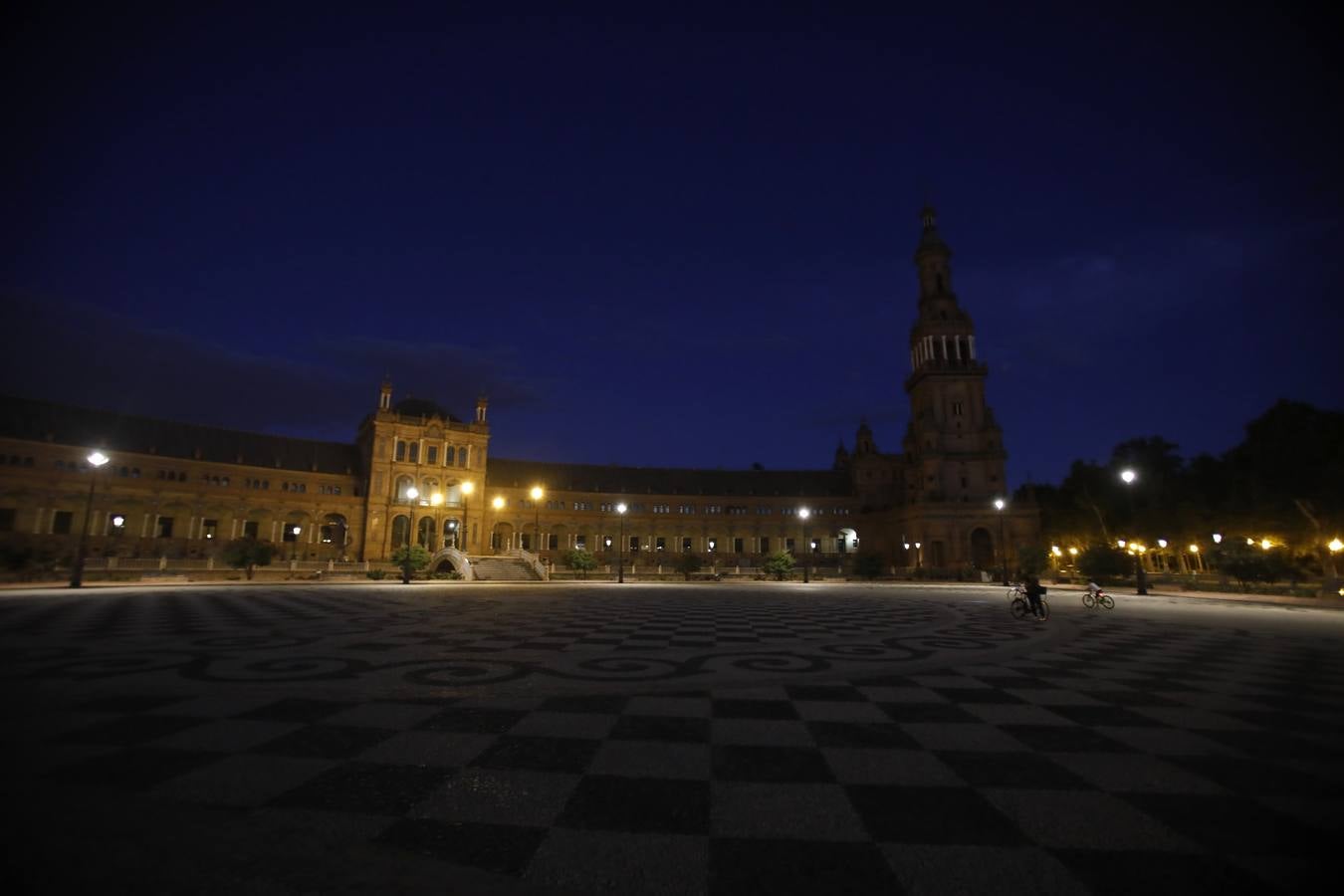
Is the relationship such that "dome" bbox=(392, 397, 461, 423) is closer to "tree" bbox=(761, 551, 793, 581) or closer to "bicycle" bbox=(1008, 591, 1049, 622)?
"tree" bbox=(761, 551, 793, 581)

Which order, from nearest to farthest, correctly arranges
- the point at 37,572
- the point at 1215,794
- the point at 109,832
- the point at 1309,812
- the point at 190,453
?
the point at 109,832 → the point at 1309,812 → the point at 1215,794 → the point at 37,572 → the point at 190,453

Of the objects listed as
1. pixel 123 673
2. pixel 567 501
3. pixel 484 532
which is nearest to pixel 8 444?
pixel 484 532

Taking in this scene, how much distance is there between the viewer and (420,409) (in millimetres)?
73875

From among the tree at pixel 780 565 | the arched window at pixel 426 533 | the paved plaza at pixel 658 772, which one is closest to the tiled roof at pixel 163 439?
the arched window at pixel 426 533

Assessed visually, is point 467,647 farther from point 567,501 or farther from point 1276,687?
point 567,501

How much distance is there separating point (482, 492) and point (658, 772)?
7325cm

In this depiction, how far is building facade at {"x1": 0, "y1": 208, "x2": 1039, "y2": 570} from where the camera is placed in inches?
2158

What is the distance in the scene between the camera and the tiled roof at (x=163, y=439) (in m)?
54.5

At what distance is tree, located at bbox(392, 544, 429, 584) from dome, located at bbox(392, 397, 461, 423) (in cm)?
3389

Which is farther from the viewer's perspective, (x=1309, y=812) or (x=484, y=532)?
(x=484, y=532)

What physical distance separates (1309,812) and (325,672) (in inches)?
359

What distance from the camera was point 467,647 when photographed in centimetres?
977

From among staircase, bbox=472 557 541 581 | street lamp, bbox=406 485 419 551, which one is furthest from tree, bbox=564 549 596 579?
street lamp, bbox=406 485 419 551

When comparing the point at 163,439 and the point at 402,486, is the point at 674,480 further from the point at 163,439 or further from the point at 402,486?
the point at 163,439
